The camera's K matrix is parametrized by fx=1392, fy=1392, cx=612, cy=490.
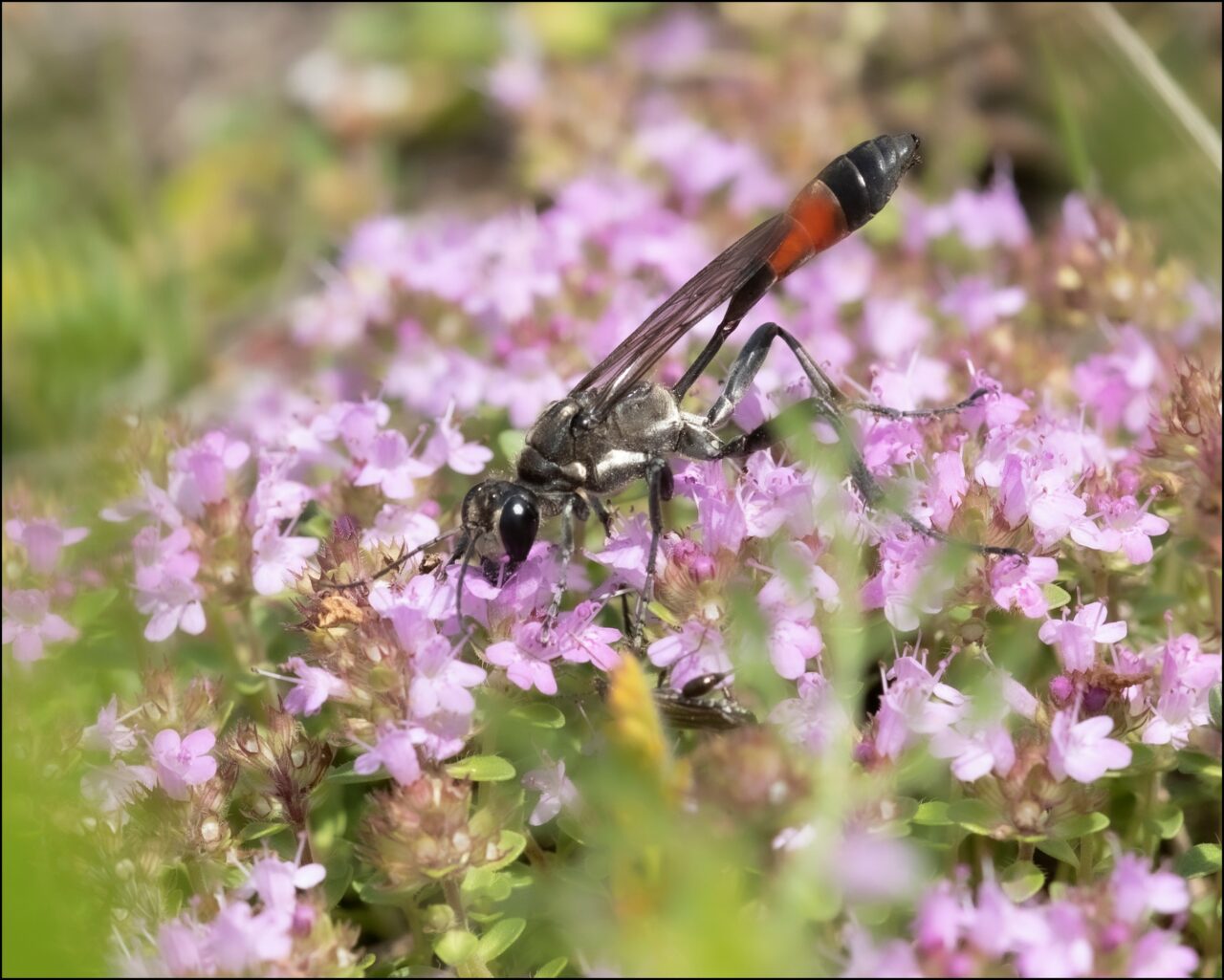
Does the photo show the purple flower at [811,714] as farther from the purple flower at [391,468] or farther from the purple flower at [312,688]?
the purple flower at [391,468]

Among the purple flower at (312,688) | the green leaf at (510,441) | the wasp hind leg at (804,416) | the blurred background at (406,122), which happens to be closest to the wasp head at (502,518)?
the purple flower at (312,688)

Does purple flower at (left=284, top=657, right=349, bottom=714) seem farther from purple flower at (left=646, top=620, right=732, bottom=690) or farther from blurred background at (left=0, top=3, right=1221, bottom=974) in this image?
blurred background at (left=0, top=3, right=1221, bottom=974)

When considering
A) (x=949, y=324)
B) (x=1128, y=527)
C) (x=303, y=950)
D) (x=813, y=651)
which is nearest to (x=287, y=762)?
(x=303, y=950)

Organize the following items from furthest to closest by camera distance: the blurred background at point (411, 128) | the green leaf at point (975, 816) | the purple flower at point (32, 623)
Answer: the blurred background at point (411, 128) → the purple flower at point (32, 623) → the green leaf at point (975, 816)

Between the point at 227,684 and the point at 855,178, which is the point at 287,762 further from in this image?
the point at 855,178

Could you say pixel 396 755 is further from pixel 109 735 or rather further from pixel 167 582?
pixel 167 582

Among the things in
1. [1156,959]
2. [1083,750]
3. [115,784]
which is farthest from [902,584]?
[115,784]

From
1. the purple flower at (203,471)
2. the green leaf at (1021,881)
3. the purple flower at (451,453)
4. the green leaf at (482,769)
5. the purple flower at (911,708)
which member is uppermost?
the purple flower at (203,471)
